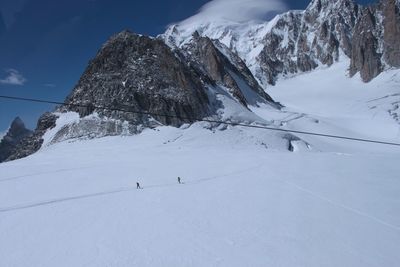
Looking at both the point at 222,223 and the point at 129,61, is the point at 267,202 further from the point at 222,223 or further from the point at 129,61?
the point at 129,61

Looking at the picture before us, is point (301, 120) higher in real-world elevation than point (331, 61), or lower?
lower

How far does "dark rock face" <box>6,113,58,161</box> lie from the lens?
121ft

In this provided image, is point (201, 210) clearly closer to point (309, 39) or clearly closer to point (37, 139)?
point (37, 139)

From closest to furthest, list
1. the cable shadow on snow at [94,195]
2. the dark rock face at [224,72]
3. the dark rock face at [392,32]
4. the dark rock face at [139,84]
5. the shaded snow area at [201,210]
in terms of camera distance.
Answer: the shaded snow area at [201,210], the cable shadow on snow at [94,195], the dark rock face at [139,84], the dark rock face at [224,72], the dark rock face at [392,32]

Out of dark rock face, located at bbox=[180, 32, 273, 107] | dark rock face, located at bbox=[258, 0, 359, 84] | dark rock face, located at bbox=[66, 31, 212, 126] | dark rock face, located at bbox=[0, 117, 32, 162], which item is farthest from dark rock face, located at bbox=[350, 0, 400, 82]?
dark rock face, located at bbox=[0, 117, 32, 162]

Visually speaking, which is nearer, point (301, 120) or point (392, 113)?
point (301, 120)

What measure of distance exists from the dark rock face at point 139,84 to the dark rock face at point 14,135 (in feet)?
139

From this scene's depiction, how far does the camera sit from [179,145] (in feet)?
100

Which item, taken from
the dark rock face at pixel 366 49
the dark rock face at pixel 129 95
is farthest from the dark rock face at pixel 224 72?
the dark rock face at pixel 366 49

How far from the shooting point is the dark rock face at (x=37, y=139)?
121ft

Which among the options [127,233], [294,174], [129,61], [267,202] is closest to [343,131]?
[129,61]

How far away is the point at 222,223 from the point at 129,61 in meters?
34.3

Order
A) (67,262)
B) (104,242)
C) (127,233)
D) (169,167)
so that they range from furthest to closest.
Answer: (169,167)
(127,233)
(104,242)
(67,262)

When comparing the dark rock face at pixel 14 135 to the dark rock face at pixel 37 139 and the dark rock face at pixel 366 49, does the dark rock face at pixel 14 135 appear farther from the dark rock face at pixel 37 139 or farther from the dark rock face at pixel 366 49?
the dark rock face at pixel 366 49
